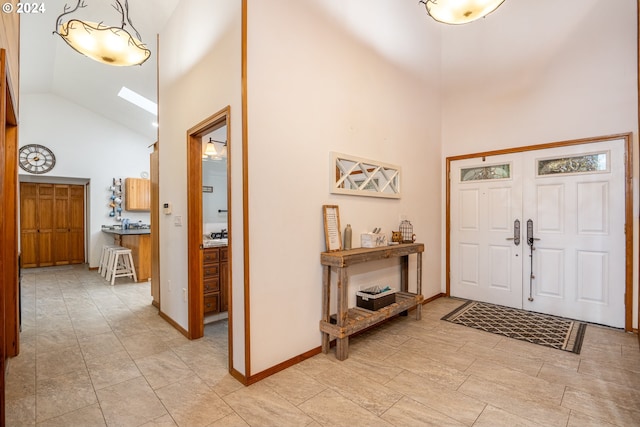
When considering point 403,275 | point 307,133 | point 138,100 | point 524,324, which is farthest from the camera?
point 138,100

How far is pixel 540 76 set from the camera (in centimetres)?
382

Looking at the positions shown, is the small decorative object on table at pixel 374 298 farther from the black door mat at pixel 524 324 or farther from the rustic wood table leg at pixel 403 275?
the black door mat at pixel 524 324

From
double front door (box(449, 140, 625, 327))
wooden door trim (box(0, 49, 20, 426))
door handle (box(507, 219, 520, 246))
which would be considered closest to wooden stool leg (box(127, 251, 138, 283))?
wooden door trim (box(0, 49, 20, 426))

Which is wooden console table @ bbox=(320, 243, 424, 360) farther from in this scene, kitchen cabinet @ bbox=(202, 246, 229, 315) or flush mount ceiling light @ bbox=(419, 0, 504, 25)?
flush mount ceiling light @ bbox=(419, 0, 504, 25)

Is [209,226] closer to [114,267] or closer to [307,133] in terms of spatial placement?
[114,267]

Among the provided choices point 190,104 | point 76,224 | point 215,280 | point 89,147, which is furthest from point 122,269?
point 190,104

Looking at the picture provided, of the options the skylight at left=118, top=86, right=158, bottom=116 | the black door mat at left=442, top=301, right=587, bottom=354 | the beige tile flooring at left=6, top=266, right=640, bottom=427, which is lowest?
the black door mat at left=442, top=301, right=587, bottom=354

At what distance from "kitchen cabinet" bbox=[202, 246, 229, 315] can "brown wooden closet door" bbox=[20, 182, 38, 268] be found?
669 centimetres

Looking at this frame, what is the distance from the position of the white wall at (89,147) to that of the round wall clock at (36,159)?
0.09 meters

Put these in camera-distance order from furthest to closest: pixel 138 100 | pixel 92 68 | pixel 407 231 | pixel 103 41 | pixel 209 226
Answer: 1. pixel 138 100
2. pixel 92 68
3. pixel 209 226
4. pixel 407 231
5. pixel 103 41

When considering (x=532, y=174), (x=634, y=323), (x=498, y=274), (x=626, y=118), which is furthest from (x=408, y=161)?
(x=634, y=323)

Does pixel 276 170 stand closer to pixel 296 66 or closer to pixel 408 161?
pixel 296 66

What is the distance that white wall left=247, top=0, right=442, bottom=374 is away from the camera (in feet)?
7.73

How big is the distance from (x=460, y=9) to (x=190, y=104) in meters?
2.65
